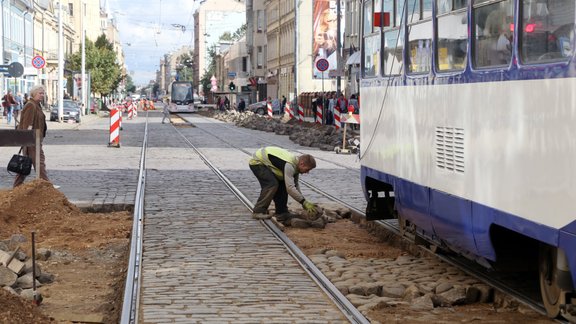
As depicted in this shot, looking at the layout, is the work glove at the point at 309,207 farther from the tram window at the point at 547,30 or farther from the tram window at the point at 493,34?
the tram window at the point at 547,30

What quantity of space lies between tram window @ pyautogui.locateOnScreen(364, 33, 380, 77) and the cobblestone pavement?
216 cm

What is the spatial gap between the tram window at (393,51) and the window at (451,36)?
1.43 meters

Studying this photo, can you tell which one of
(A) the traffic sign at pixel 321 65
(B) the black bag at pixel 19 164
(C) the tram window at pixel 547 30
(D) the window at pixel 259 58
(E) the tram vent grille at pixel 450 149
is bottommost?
(B) the black bag at pixel 19 164

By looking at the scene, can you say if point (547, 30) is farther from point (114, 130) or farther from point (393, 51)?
point (114, 130)

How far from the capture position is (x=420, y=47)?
9.91 meters

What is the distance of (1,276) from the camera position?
905 centimetres

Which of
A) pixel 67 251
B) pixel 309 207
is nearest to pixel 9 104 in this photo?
pixel 309 207

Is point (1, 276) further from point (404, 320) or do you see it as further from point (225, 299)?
point (404, 320)

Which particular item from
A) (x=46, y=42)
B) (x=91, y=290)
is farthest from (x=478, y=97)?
(x=46, y=42)

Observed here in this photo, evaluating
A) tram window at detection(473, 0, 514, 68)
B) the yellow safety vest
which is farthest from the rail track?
tram window at detection(473, 0, 514, 68)

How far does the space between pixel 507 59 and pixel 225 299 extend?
2.92m

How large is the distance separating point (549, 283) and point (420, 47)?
315 cm

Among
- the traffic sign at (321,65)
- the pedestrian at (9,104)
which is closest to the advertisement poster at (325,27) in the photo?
the pedestrian at (9,104)

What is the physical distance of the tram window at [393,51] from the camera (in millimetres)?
10727
